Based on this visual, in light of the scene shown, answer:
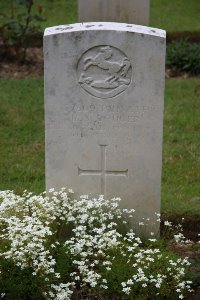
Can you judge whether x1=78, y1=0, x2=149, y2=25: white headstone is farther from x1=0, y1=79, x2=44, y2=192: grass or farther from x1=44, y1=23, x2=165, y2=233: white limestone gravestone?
x1=44, y1=23, x2=165, y2=233: white limestone gravestone

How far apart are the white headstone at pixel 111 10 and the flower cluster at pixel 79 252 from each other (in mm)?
3690

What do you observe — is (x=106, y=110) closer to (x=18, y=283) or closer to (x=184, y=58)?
(x=18, y=283)

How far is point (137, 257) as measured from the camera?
4949 mm

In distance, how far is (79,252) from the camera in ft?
16.0

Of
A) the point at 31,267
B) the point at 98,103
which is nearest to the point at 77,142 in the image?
the point at 98,103

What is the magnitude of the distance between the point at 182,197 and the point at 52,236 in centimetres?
180

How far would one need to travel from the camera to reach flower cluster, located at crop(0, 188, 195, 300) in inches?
184

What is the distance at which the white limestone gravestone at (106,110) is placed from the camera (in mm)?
5297

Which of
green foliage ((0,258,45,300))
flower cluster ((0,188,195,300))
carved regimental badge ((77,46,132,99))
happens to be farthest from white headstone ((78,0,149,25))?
green foliage ((0,258,45,300))

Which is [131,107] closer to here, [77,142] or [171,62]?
[77,142]

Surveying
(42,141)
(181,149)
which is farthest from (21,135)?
(181,149)

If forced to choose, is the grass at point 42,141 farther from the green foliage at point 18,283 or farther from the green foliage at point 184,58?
the green foliage at point 18,283

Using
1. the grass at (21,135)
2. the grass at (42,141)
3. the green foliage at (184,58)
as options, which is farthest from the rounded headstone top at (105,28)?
the green foliage at (184,58)

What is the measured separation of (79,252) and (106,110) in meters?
1.14
